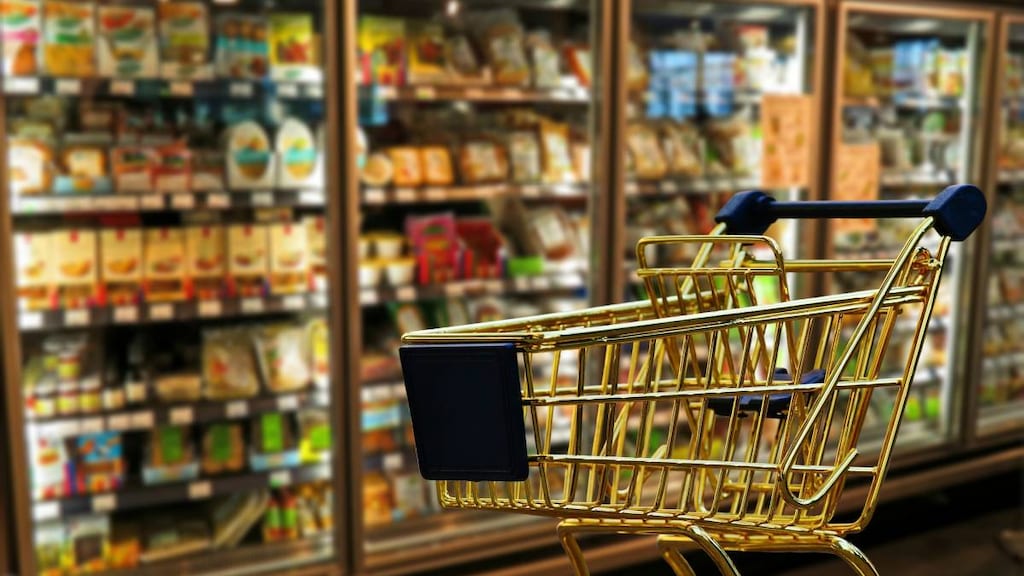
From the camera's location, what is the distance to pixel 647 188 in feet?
11.1

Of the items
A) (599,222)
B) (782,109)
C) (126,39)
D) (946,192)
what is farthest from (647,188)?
(946,192)

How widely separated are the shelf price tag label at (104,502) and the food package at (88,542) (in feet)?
0.32

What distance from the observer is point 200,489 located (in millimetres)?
2797

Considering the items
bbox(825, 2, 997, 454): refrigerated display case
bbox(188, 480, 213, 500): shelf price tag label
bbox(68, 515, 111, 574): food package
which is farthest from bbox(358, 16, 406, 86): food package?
bbox(825, 2, 997, 454): refrigerated display case

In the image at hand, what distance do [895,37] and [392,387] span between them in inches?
101

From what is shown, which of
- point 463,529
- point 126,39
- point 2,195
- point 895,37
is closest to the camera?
point 2,195

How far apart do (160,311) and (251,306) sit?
9.7 inches

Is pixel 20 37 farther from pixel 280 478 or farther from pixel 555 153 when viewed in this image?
pixel 555 153

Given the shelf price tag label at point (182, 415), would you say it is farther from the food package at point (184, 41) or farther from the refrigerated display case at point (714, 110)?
the refrigerated display case at point (714, 110)

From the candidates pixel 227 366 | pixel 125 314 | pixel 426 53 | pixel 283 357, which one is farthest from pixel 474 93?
pixel 125 314

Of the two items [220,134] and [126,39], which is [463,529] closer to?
[220,134]

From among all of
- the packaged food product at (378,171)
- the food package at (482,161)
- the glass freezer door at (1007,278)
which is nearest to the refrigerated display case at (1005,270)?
the glass freezer door at (1007,278)

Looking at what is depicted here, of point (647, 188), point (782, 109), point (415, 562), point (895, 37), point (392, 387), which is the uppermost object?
point (895, 37)

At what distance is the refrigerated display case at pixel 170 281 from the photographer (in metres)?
2.61
